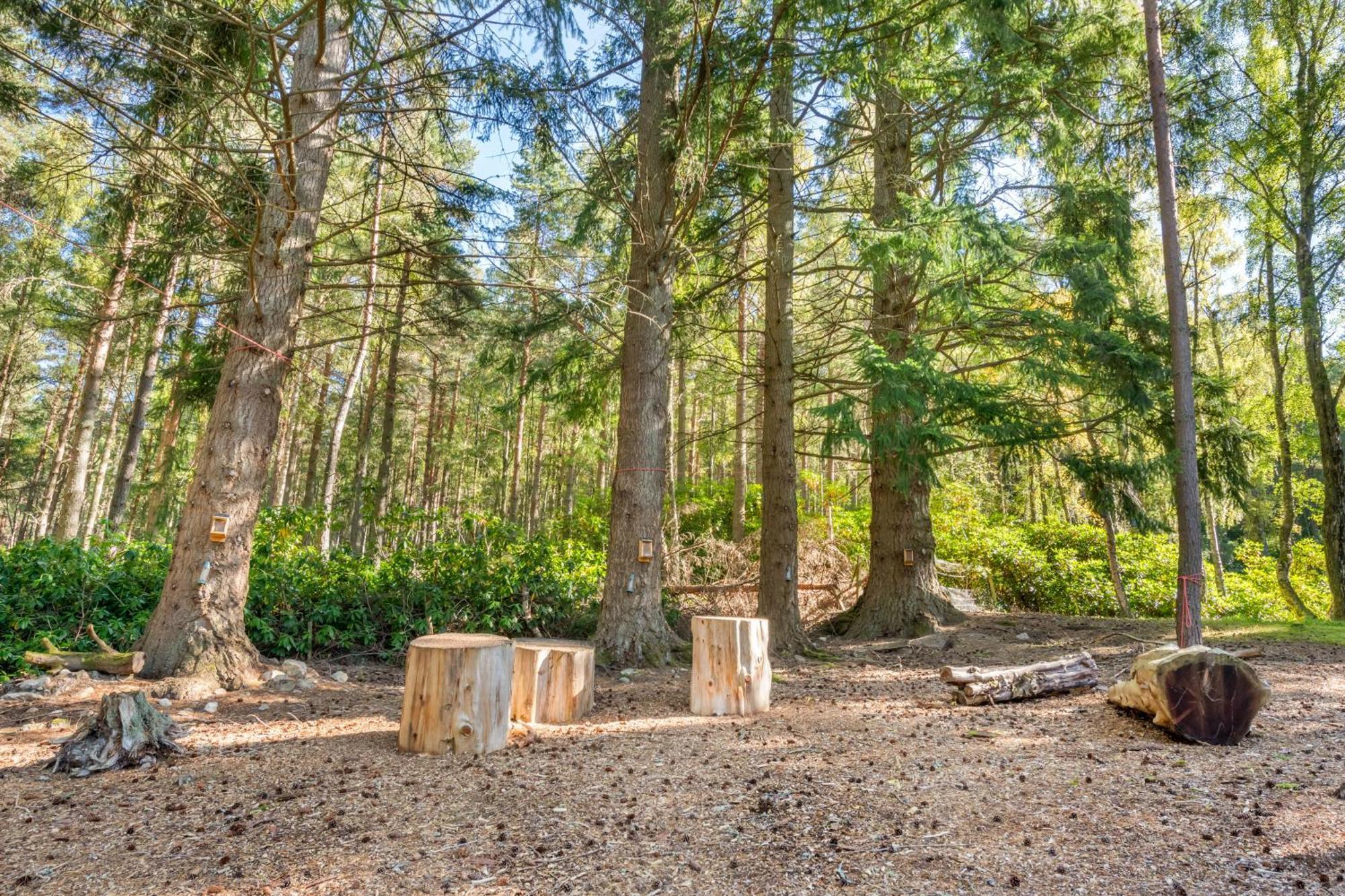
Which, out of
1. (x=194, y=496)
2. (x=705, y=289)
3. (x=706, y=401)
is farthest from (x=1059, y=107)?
(x=706, y=401)

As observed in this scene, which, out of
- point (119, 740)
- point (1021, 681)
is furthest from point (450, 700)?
point (1021, 681)

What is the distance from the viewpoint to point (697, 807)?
3.13 metres

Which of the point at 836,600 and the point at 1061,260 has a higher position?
the point at 1061,260

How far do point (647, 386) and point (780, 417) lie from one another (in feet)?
5.85

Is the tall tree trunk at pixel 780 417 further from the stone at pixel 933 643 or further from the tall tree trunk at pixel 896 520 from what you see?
the stone at pixel 933 643

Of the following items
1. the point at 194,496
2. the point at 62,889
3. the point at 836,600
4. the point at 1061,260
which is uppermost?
the point at 1061,260

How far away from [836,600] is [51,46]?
10529 mm

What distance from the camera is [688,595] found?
10.0 metres

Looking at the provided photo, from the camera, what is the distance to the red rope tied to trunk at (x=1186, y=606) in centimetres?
600

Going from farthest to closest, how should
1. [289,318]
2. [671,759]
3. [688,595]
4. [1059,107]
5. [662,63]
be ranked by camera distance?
1. [688,595]
2. [1059,107]
3. [662,63]
4. [289,318]
5. [671,759]

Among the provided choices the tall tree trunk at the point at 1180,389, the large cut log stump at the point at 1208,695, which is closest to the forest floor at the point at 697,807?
the large cut log stump at the point at 1208,695

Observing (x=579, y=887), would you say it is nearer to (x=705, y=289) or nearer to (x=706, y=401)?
(x=705, y=289)

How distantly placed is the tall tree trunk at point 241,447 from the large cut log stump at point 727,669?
141 inches

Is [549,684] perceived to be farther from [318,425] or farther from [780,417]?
[318,425]
